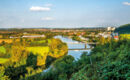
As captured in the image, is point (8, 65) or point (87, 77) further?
point (8, 65)

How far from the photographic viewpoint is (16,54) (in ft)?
51.4

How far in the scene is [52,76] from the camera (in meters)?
8.81

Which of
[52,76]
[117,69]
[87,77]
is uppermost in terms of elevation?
[117,69]

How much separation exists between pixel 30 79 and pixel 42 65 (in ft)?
24.1

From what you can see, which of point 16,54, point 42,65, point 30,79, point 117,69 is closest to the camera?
point 117,69

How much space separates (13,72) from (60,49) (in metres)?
12.0

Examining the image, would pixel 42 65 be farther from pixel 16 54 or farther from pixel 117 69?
pixel 117 69

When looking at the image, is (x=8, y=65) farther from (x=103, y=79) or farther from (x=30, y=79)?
(x=103, y=79)

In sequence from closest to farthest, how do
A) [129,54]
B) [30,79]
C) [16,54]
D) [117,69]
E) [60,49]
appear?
1. [117,69]
2. [129,54]
3. [30,79]
4. [16,54]
5. [60,49]

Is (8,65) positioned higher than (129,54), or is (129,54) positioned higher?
(129,54)

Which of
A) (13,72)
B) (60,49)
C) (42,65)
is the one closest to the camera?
(13,72)

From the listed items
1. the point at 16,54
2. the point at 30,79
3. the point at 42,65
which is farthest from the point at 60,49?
the point at 30,79

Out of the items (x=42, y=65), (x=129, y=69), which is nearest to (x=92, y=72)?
(x=129, y=69)

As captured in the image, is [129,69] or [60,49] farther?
[60,49]
